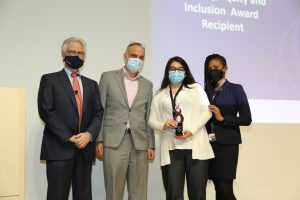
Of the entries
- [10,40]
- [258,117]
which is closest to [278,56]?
[258,117]

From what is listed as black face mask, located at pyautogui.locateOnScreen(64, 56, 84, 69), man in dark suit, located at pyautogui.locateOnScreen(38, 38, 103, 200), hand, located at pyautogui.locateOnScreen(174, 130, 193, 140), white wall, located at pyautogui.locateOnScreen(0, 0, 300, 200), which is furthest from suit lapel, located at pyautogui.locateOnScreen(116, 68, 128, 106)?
white wall, located at pyautogui.locateOnScreen(0, 0, 300, 200)

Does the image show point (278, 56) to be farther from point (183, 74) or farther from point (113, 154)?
point (113, 154)

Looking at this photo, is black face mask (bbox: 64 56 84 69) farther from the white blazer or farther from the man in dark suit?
the white blazer

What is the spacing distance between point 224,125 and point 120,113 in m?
0.83

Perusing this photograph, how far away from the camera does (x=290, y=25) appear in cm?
444

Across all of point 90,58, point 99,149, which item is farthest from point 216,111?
point 90,58

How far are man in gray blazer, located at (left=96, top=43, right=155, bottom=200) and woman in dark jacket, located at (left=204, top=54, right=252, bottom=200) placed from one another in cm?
A: 53

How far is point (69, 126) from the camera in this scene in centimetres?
273

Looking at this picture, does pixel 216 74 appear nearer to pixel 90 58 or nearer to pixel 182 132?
pixel 182 132

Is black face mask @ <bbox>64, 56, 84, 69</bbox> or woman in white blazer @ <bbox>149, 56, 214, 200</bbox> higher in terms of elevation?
black face mask @ <bbox>64, 56, 84, 69</bbox>

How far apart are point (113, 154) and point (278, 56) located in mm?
2439

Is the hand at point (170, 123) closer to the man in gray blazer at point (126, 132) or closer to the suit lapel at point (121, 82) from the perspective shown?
the man in gray blazer at point (126, 132)

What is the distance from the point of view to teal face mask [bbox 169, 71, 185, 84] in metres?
2.94

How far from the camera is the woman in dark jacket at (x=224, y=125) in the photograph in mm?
2939
